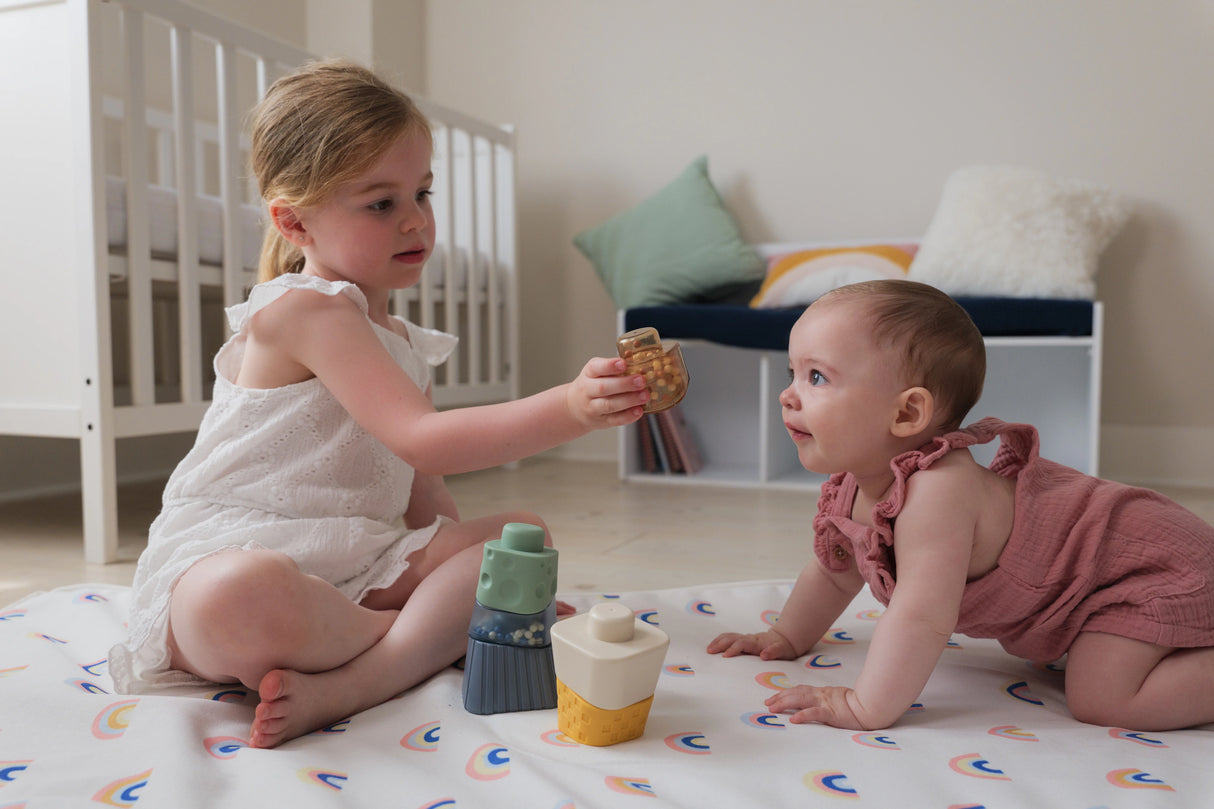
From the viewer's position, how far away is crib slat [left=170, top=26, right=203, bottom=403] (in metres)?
1.61

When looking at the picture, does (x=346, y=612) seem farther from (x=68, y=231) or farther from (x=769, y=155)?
(x=769, y=155)

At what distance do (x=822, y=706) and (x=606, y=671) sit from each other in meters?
→ 0.18

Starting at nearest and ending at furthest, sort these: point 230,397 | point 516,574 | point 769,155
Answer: point 516,574, point 230,397, point 769,155

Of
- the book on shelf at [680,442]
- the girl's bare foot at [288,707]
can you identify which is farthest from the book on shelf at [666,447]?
the girl's bare foot at [288,707]

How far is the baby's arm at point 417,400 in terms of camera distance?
27.6 inches

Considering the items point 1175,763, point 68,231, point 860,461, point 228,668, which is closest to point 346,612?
point 228,668

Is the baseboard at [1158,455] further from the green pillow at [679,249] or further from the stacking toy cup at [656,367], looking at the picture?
the stacking toy cup at [656,367]

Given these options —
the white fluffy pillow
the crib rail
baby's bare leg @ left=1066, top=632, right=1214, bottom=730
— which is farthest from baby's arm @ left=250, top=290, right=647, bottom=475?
the white fluffy pillow

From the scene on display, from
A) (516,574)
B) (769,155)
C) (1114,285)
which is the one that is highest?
(769,155)

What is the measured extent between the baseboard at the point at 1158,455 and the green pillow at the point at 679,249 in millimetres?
879

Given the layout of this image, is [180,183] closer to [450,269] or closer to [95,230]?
[95,230]

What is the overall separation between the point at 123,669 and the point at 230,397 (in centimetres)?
24

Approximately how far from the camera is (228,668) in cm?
77

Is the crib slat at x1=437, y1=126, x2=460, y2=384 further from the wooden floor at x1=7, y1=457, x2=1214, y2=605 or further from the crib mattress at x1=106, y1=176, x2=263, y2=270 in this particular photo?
the crib mattress at x1=106, y1=176, x2=263, y2=270
